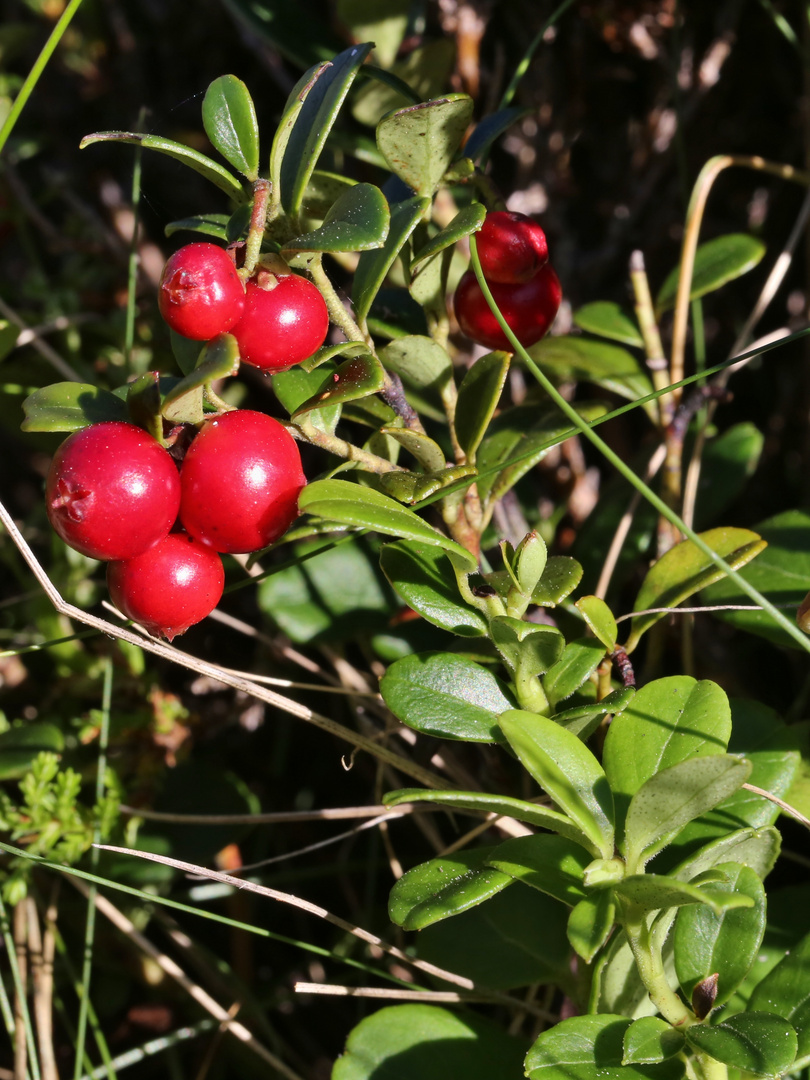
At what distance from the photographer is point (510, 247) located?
1.22 metres

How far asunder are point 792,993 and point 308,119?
1219 mm

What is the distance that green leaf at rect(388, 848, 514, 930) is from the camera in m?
1.02

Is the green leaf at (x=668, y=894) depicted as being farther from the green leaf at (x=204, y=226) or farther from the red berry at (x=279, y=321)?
the green leaf at (x=204, y=226)

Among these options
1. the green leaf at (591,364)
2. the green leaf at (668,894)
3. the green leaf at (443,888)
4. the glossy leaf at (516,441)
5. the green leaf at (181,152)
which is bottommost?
the green leaf at (443,888)

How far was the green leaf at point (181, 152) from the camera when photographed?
101cm

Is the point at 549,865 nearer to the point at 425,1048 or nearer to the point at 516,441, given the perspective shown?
the point at 425,1048

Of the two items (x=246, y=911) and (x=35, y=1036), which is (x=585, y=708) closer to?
(x=246, y=911)

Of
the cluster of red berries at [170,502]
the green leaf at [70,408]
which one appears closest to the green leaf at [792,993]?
the cluster of red berries at [170,502]

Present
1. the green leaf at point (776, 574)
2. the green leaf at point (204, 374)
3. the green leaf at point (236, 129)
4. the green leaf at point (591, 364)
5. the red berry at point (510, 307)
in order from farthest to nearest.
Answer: the green leaf at point (591, 364) < the green leaf at point (776, 574) < the red berry at point (510, 307) < the green leaf at point (236, 129) < the green leaf at point (204, 374)

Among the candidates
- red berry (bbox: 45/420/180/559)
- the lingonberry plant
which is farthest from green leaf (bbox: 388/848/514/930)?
red berry (bbox: 45/420/180/559)

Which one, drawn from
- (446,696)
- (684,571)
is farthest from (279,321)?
(684,571)

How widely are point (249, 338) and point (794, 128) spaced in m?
1.87

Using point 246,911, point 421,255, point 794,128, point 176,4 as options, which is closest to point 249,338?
point 421,255

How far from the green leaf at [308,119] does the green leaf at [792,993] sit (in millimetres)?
1099
